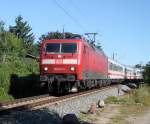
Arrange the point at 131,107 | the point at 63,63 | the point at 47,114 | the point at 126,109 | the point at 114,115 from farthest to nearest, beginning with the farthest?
1. the point at 63,63
2. the point at 131,107
3. the point at 126,109
4. the point at 114,115
5. the point at 47,114

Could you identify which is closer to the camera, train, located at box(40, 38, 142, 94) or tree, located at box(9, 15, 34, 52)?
train, located at box(40, 38, 142, 94)

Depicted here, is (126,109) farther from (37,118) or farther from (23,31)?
(23,31)

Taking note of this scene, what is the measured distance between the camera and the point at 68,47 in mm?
25688

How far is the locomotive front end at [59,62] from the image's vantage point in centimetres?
2519

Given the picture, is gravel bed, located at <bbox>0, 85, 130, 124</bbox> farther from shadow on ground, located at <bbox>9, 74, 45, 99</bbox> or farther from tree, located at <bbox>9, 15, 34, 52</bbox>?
tree, located at <bbox>9, 15, 34, 52</bbox>

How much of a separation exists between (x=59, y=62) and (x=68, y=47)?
3.45ft

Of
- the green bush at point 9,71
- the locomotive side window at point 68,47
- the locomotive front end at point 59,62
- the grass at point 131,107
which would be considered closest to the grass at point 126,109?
the grass at point 131,107

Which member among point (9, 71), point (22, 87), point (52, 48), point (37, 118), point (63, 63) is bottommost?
point (37, 118)

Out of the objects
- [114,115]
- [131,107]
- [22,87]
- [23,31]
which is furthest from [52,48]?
[23,31]

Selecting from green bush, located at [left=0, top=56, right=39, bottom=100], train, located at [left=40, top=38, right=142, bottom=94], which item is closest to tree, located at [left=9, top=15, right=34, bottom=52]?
green bush, located at [left=0, top=56, right=39, bottom=100]

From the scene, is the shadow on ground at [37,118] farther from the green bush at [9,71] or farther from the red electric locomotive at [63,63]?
the green bush at [9,71]

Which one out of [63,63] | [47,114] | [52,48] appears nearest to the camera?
[47,114]

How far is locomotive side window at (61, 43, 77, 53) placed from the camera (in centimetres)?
2556

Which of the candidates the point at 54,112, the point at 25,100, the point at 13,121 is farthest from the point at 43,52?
the point at 13,121
